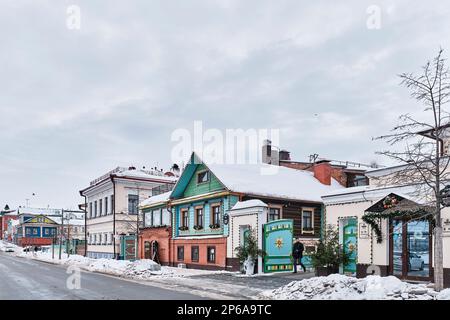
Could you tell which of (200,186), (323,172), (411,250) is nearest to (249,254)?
(200,186)

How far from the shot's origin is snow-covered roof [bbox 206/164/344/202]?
1121 inches

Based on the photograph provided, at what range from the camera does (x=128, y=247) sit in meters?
42.1

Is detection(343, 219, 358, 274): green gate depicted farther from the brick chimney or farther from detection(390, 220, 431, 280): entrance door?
the brick chimney

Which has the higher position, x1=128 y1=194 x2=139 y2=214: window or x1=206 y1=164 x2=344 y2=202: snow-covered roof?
x1=206 y1=164 x2=344 y2=202: snow-covered roof

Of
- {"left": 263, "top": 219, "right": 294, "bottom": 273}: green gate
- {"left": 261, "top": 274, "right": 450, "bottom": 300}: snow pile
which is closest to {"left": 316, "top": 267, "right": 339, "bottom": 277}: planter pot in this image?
{"left": 263, "top": 219, "right": 294, "bottom": 273}: green gate

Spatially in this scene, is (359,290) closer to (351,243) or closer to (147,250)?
(351,243)

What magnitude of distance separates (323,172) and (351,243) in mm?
14298

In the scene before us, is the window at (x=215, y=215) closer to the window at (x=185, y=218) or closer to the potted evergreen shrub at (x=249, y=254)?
the window at (x=185, y=218)

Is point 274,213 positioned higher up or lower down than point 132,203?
lower down

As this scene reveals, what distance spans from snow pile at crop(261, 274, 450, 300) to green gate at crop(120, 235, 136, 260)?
91.6ft

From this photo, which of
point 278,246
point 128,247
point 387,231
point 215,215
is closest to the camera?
point 387,231

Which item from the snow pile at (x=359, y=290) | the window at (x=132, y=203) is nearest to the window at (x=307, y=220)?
the snow pile at (x=359, y=290)
